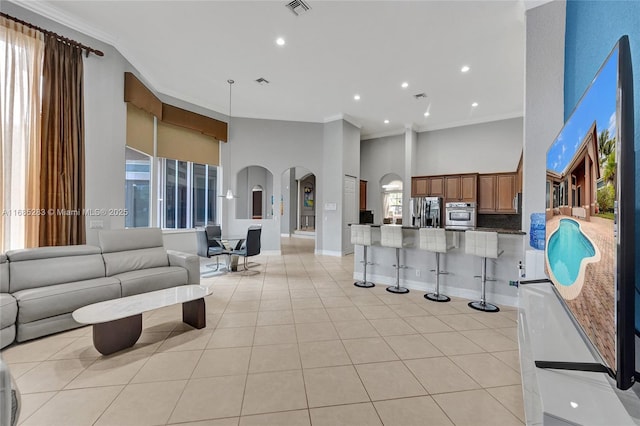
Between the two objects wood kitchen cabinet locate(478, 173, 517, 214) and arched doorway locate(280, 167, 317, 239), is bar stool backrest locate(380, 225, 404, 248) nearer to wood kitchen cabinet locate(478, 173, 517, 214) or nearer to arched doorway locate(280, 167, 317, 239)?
wood kitchen cabinet locate(478, 173, 517, 214)

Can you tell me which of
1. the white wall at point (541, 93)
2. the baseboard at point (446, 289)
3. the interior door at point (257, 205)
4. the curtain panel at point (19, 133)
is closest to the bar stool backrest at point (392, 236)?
the baseboard at point (446, 289)

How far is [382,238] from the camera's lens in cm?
439

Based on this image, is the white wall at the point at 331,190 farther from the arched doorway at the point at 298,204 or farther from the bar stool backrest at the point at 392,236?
the arched doorway at the point at 298,204

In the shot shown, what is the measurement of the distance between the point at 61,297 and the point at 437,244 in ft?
15.0

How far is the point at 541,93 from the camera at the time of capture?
2859mm

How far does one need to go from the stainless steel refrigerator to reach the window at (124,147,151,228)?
6.67m

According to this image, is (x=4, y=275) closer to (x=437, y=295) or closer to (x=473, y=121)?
(x=437, y=295)

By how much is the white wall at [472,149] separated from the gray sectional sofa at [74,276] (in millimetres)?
7262

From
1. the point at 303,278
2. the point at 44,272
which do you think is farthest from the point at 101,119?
the point at 303,278

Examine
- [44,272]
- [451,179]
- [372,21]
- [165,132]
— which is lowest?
[44,272]

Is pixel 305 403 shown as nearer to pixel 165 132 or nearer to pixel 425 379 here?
pixel 425 379

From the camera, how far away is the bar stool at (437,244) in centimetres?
382

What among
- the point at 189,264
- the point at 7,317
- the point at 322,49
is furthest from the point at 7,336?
the point at 322,49

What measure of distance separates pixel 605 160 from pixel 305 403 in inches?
81.4
